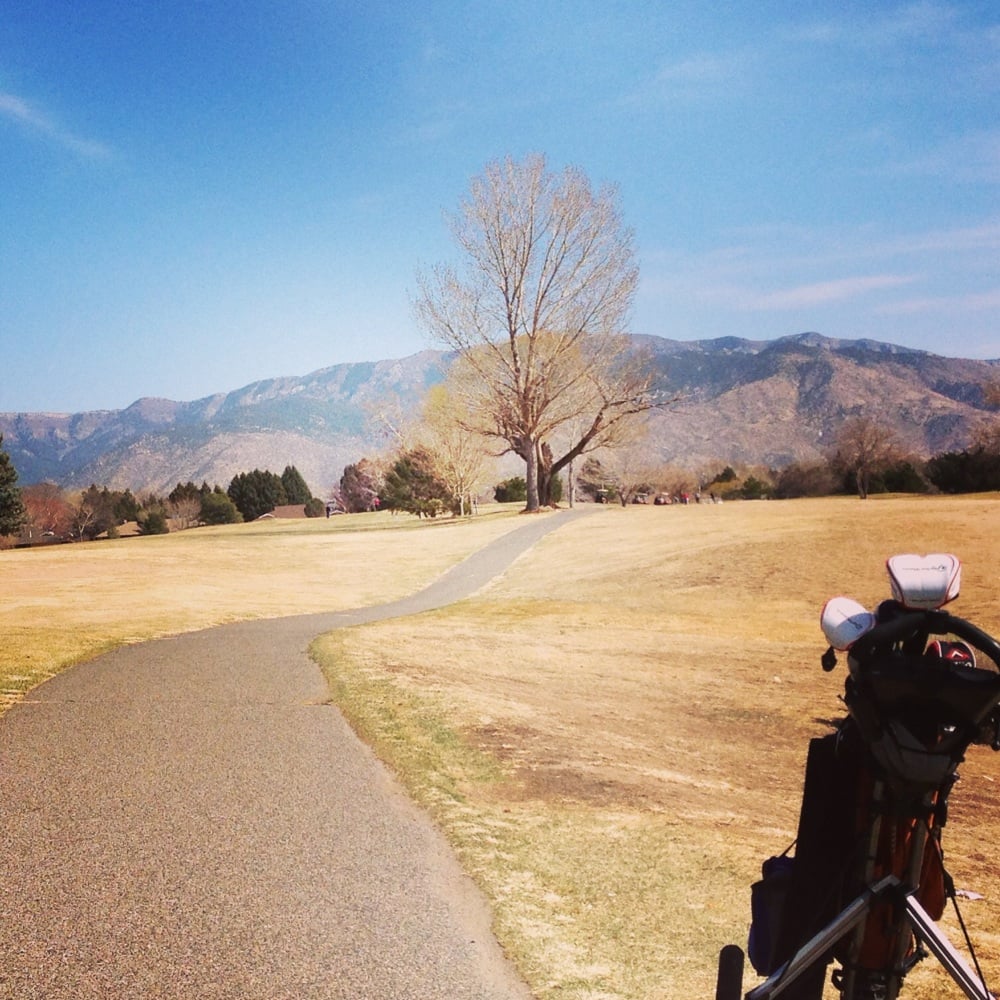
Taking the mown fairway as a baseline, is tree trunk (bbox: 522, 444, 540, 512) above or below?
above

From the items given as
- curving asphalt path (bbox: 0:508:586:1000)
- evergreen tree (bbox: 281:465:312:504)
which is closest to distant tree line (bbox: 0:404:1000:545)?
evergreen tree (bbox: 281:465:312:504)

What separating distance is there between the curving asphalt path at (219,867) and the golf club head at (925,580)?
9.72ft

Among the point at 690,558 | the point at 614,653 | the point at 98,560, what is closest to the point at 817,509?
the point at 690,558

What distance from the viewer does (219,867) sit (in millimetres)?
5375

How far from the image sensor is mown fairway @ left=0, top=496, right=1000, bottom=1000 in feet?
16.2

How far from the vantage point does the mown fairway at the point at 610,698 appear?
195 inches

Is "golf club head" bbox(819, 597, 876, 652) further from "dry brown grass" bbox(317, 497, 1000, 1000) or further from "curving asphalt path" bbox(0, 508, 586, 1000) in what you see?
"curving asphalt path" bbox(0, 508, 586, 1000)

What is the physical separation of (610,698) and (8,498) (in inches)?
2622

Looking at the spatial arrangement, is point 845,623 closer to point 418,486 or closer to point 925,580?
point 925,580

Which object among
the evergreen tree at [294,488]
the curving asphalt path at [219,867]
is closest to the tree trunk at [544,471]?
the curving asphalt path at [219,867]

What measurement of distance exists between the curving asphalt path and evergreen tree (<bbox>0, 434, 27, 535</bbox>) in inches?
2502

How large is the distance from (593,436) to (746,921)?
164 ft

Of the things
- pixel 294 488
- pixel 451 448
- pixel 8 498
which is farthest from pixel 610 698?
pixel 294 488

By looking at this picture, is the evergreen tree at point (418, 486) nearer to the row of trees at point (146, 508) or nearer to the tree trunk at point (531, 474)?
the tree trunk at point (531, 474)
